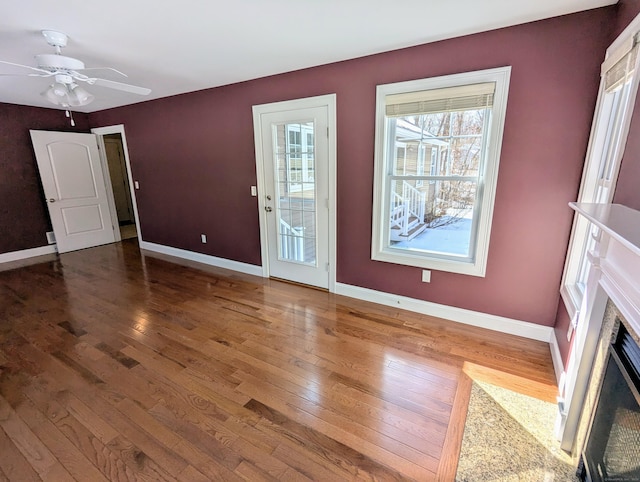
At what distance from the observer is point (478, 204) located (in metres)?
2.45

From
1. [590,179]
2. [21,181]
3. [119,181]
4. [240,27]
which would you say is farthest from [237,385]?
[119,181]

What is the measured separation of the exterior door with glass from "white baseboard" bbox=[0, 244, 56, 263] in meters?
3.88

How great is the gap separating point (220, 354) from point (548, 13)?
126 inches

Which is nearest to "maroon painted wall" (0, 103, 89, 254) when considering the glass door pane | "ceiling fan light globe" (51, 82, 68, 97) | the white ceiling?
the white ceiling

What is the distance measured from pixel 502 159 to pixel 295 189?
1.98 meters

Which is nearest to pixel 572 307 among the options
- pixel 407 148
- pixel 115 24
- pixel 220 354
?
pixel 407 148

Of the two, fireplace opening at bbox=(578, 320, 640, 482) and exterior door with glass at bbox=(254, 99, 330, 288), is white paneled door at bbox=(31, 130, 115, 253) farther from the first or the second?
fireplace opening at bbox=(578, 320, 640, 482)

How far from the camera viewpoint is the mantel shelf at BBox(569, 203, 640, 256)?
2.81 feet

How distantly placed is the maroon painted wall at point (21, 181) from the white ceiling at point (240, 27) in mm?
2105

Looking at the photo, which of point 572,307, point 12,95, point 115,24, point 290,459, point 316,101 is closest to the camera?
point 290,459

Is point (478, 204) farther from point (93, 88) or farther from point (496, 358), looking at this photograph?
point (93, 88)

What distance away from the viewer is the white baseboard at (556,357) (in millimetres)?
1976

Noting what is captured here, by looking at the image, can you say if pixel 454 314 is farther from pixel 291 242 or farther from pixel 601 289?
pixel 291 242

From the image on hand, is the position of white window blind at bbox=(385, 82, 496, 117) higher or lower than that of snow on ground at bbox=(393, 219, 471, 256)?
higher
